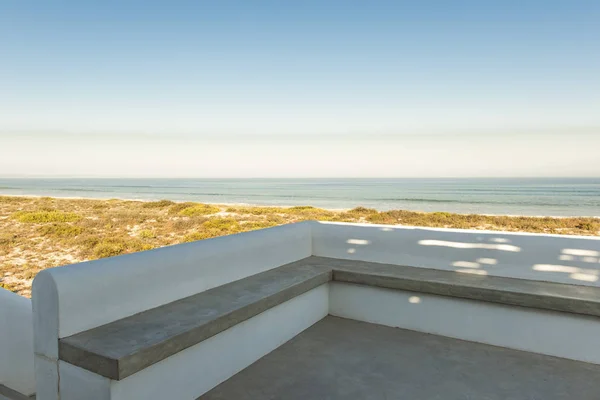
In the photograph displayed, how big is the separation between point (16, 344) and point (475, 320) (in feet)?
8.95

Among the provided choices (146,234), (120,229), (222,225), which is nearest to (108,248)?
(146,234)

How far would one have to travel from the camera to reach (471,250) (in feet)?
9.15

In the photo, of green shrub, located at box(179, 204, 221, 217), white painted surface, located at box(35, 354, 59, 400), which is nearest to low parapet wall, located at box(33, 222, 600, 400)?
white painted surface, located at box(35, 354, 59, 400)

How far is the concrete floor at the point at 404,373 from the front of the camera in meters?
1.81

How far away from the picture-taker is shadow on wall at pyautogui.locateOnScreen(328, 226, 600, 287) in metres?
2.51

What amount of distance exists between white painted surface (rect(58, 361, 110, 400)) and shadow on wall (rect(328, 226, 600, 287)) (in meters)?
2.18

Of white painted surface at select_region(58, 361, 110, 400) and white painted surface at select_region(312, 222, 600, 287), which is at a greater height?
white painted surface at select_region(312, 222, 600, 287)

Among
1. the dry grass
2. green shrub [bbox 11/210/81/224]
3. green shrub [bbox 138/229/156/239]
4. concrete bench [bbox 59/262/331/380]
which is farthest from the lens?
green shrub [bbox 11/210/81/224]

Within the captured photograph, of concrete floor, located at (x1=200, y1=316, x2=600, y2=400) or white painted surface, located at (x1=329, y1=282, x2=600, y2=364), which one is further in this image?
white painted surface, located at (x1=329, y1=282, x2=600, y2=364)

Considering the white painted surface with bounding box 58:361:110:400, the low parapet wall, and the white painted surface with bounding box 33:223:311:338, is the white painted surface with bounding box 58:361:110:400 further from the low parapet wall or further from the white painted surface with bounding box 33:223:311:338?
the white painted surface with bounding box 33:223:311:338

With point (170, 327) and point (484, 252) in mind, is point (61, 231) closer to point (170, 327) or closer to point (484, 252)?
point (170, 327)

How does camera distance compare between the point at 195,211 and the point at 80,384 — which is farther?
the point at 195,211

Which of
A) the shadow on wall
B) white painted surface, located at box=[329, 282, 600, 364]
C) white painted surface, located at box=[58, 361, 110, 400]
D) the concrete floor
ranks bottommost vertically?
the concrete floor

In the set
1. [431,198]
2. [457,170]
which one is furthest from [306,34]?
[457,170]
